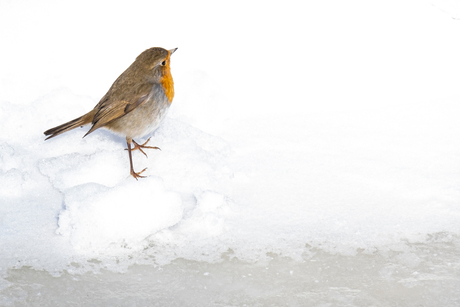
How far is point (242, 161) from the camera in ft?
11.3

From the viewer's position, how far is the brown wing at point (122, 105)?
3.07 metres

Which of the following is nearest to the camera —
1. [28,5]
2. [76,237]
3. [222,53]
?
[76,237]

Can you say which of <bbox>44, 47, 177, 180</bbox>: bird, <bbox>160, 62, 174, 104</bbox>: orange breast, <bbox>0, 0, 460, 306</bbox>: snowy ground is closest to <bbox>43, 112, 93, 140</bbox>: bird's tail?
<bbox>44, 47, 177, 180</bbox>: bird

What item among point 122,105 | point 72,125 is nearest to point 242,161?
point 122,105

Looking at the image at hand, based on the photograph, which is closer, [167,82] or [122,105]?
[122,105]

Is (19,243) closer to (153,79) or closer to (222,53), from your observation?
(153,79)

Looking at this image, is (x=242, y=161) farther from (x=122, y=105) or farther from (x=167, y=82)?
(x=122, y=105)

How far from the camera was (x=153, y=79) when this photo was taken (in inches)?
124

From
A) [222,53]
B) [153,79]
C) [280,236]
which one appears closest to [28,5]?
[222,53]

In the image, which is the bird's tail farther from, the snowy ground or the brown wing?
the snowy ground

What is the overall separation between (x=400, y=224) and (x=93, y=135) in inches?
88.6

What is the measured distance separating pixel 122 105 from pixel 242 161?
943mm

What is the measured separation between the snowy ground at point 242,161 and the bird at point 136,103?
25cm

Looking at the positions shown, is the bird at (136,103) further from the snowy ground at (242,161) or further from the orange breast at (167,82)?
the snowy ground at (242,161)
